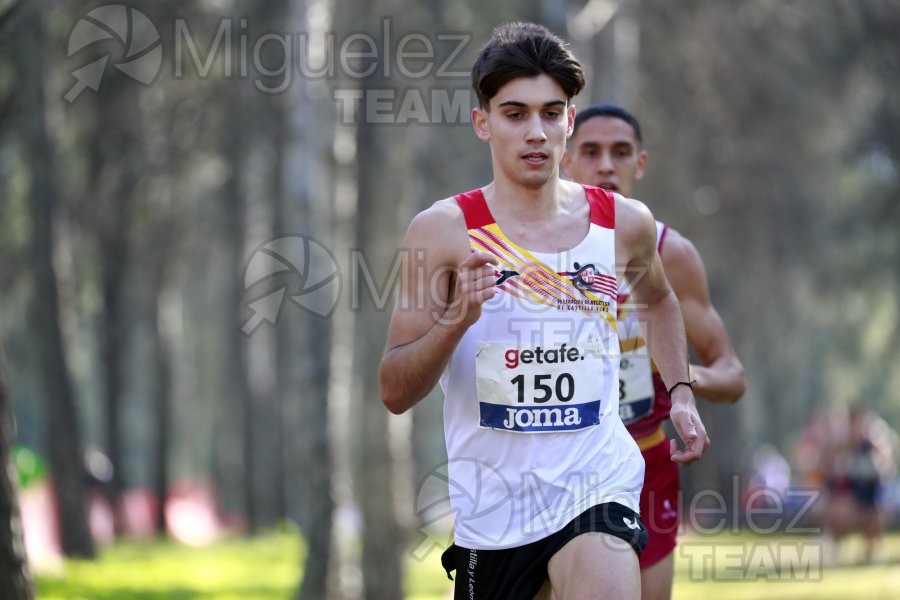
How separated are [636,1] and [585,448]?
13753 millimetres

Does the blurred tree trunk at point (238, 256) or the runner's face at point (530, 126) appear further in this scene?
the blurred tree trunk at point (238, 256)

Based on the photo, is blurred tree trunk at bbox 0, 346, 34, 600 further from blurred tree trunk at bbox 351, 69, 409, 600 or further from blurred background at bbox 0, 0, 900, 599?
blurred tree trunk at bbox 351, 69, 409, 600

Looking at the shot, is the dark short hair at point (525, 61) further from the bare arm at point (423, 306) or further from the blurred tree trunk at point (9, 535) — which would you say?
the blurred tree trunk at point (9, 535)

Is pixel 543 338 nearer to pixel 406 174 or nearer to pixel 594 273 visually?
pixel 594 273

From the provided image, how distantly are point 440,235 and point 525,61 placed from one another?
2.06 feet

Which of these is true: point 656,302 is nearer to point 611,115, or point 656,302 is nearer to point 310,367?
point 611,115

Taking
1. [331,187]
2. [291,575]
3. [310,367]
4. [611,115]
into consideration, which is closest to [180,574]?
[291,575]

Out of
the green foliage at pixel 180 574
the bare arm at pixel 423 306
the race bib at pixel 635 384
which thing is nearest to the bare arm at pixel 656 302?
the bare arm at pixel 423 306

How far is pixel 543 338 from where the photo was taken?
464 centimetres

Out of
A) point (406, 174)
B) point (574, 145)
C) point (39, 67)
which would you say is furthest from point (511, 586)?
point (39, 67)

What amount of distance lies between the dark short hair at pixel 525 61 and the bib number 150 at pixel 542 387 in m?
0.91

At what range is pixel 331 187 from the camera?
49.7 feet

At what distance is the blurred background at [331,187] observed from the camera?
42.4ft

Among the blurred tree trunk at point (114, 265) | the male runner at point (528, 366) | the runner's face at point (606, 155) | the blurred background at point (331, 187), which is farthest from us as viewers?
the blurred tree trunk at point (114, 265)
